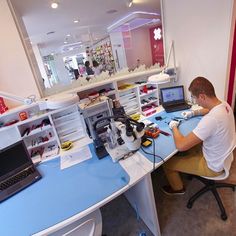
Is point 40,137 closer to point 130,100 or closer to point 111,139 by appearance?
point 111,139

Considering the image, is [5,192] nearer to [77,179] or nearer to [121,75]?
[77,179]

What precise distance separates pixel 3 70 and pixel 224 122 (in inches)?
73.2

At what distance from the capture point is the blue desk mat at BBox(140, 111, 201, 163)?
137 cm

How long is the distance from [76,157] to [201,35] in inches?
74.5

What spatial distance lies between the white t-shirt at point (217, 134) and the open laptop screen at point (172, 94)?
35.7 inches

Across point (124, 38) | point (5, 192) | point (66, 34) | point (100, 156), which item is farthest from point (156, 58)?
point (5, 192)

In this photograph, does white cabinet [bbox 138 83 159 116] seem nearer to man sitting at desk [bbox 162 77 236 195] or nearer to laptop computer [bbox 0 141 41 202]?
man sitting at desk [bbox 162 77 236 195]

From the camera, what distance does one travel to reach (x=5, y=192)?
4.07 feet

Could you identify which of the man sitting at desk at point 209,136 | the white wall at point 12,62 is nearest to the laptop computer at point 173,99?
the man sitting at desk at point 209,136

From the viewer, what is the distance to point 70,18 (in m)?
1.69

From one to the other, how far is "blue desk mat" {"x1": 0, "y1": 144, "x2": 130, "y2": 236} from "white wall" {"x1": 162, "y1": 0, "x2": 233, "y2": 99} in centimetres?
157

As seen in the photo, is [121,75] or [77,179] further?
[121,75]

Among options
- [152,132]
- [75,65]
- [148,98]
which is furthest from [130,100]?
[75,65]

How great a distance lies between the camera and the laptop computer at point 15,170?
50.0 inches
